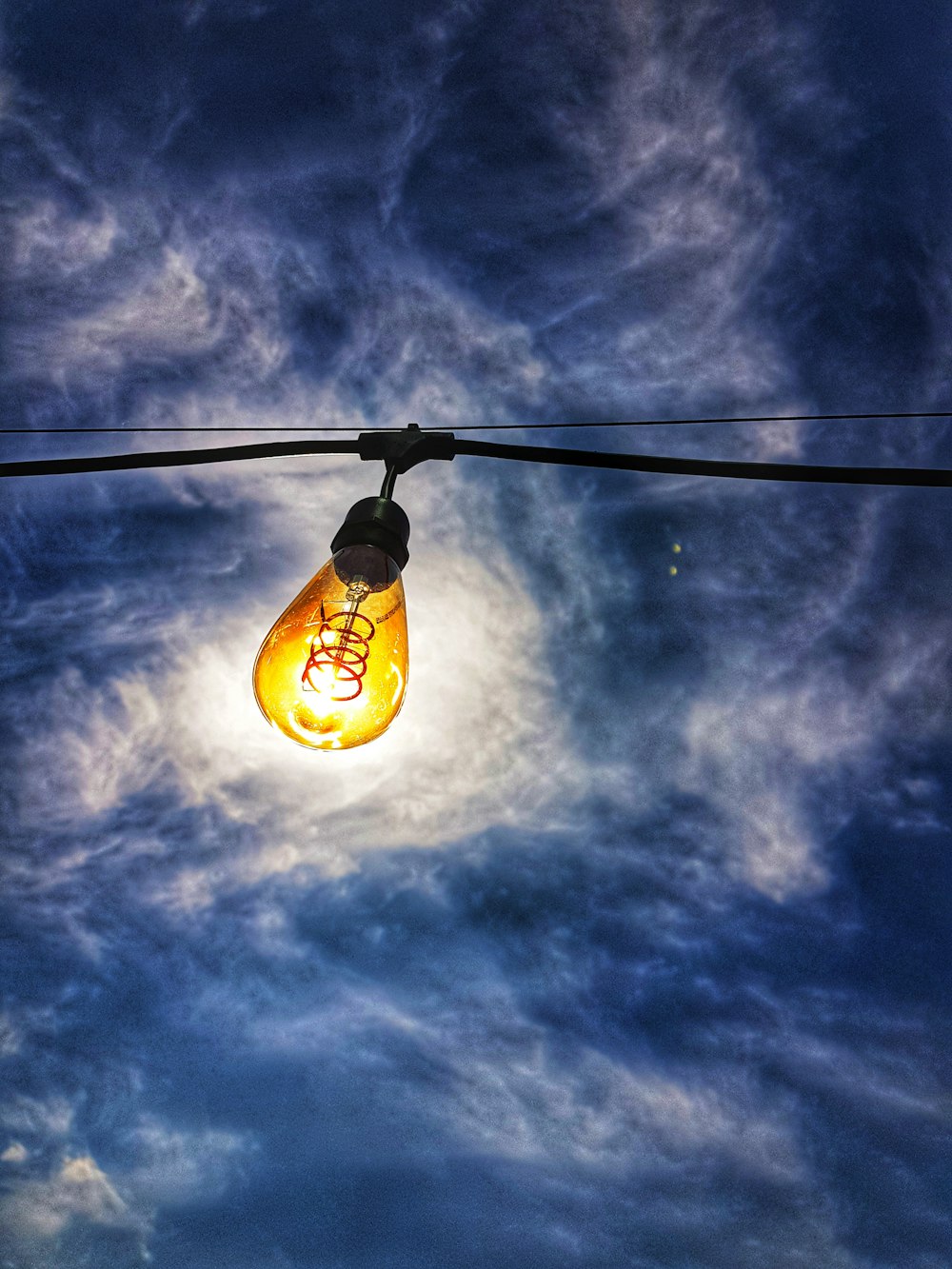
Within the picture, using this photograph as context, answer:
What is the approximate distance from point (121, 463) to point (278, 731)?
3.40 feet

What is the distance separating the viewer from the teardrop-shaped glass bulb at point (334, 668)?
2.25 meters

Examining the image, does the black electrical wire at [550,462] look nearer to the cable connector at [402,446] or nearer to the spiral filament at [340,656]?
the cable connector at [402,446]

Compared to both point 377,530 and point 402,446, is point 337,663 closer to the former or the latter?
point 377,530

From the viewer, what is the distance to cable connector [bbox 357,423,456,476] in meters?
2.46

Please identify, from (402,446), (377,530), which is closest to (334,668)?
(377,530)

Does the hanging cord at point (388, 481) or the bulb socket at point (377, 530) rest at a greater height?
the hanging cord at point (388, 481)

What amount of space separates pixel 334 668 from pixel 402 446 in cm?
84

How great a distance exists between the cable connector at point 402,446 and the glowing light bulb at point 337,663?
31 centimetres

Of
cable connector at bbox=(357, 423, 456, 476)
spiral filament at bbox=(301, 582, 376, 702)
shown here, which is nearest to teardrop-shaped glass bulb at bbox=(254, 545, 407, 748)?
spiral filament at bbox=(301, 582, 376, 702)

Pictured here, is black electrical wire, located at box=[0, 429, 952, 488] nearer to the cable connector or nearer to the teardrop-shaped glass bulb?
the cable connector

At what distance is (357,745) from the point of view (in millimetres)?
2305

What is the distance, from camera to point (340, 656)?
2.24 meters

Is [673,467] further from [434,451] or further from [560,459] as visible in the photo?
A: [434,451]

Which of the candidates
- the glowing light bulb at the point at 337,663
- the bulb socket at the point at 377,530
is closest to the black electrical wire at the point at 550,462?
the bulb socket at the point at 377,530
